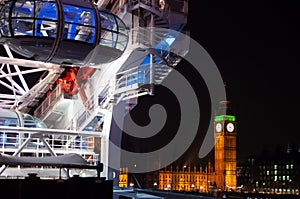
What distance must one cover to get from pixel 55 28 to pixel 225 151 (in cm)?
12316

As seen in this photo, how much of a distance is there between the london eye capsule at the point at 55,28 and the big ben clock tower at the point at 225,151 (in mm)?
119234

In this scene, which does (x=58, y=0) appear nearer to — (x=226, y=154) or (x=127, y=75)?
(x=127, y=75)

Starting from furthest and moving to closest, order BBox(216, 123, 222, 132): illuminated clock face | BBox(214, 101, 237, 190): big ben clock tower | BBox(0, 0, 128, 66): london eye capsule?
BBox(216, 123, 222, 132): illuminated clock face → BBox(214, 101, 237, 190): big ben clock tower → BBox(0, 0, 128, 66): london eye capsule

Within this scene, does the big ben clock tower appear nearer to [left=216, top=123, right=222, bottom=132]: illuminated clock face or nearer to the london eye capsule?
[left=216, top=123, right=222, bottom=132]: illuminated clock face

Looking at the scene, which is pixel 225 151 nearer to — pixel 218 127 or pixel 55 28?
pixel 218 127

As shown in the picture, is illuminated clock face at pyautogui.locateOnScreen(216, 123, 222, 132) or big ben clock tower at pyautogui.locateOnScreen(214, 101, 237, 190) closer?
big ben clock tower at pyautogui.locateOnScreen(214, 101, 237, 190)

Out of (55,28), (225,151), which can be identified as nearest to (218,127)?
(225,151)

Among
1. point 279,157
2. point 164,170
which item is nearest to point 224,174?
point 164,170

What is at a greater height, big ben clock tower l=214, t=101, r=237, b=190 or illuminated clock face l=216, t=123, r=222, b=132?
illuminated clock face l=216, t=123, r=222, b=132

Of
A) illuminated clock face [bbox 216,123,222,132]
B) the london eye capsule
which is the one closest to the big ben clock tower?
illuminated clock face [bbox 216,123,222,132]

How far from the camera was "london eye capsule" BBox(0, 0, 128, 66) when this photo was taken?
37.3 ft

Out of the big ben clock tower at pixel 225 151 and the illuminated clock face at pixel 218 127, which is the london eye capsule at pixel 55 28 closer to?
the big ben clock tower at pixel 225 151

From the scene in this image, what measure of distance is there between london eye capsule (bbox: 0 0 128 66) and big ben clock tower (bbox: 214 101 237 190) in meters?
119

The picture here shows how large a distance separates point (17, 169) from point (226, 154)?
4497 inches
